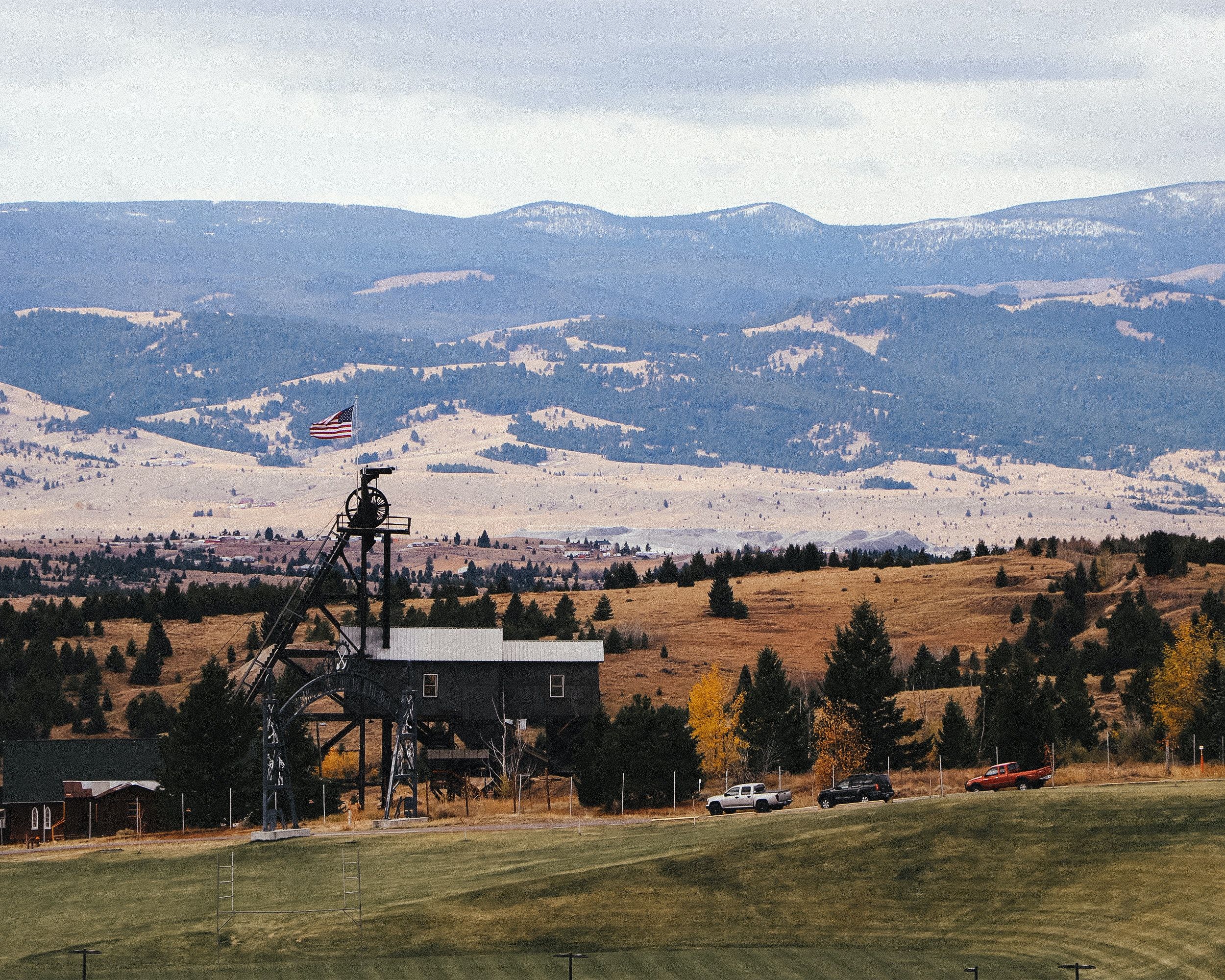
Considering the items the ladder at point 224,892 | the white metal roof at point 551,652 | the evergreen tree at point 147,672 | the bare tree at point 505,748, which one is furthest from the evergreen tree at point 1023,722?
the evergreen tree at point 147,672

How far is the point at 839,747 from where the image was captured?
9225 cm

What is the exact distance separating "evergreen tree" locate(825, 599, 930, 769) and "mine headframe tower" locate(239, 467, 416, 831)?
67.7 ft

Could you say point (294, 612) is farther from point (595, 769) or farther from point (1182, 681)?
point (1182, 681)

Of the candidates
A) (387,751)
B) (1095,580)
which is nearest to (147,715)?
(387,751)

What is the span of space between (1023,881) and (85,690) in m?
85.9

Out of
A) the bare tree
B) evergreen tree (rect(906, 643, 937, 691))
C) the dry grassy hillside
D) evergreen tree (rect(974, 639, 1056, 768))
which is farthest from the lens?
the dry grassy hillside

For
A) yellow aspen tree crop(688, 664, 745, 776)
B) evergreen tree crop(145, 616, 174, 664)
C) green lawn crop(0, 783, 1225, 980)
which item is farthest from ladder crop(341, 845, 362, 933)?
evergreen tree crop(145, 616, 174, 664)

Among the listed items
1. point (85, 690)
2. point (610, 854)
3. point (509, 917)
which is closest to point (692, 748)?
point (610, 854)

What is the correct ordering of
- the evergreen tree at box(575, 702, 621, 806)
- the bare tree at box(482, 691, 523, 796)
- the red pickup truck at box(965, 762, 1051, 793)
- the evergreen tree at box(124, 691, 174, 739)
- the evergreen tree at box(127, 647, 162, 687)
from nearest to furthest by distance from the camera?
the red pickup truck at box(965, 762, 1051, 793) < the evergreen tree at box(575, 702, 621, 806) < the bare tree at box(482, 691, 523, 796) < the evergreen tree at box(124, 691, 174, 739) < the evergreen tree at box(127, 647, 162, 687)

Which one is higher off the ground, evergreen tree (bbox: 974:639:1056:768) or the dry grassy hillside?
the dry grassy hillside

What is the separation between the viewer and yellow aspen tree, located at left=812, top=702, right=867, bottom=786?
91.5 metres

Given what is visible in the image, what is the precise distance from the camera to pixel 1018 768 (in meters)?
77.1

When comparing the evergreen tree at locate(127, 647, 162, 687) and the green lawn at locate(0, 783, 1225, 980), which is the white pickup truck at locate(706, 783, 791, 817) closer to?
the green lawn at locate(0, 783, 1225, 980)

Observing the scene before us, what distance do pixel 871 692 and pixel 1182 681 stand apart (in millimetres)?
16602
